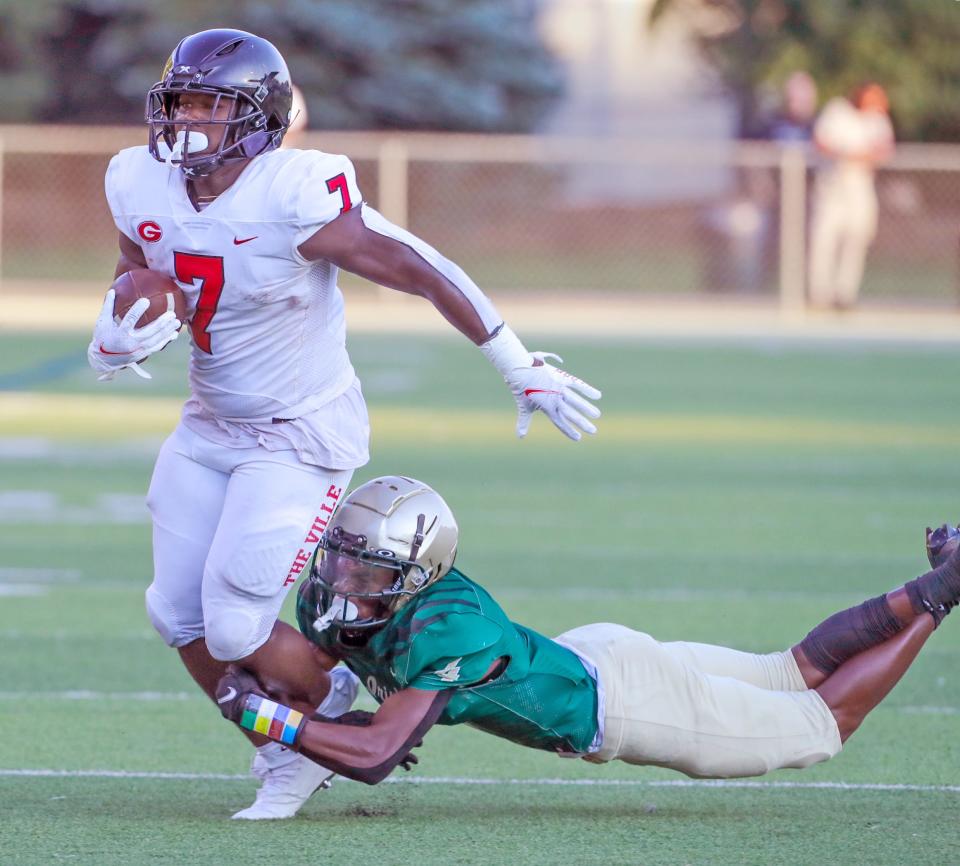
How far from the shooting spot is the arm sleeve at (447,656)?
400 cm

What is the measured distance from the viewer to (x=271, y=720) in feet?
12.8

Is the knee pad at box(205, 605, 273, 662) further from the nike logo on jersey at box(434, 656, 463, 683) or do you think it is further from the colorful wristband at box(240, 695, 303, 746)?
the nike logo on jersey at box(434, 656, 463, 683)

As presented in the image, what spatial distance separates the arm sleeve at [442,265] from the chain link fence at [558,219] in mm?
14278

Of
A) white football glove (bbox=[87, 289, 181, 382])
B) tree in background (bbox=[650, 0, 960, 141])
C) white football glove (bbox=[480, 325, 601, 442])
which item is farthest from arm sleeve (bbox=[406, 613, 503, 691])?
tree in background (bbox=[650, 0, 960, 141])

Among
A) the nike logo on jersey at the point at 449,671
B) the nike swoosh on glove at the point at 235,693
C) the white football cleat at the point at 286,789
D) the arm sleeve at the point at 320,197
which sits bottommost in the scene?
the white football cleat at the point at 286,789

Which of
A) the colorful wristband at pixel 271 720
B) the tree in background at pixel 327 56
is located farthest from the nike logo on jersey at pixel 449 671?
the tree in background at pixel 327 56

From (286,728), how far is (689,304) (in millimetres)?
16509

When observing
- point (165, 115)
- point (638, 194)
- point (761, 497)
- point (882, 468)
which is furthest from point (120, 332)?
point (638, 194)

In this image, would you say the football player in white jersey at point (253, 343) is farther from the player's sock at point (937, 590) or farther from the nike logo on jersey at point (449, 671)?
the player's sock at point (937, 590)

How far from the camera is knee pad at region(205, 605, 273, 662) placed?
4227 mm

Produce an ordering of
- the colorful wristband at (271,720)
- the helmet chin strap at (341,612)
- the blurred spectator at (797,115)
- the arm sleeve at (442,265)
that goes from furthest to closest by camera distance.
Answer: the blurred spectator at (797,115)
the arm sleeve at (442,265)
the helmet chin strap at (341,612)
the colorful wristband at (271,720)

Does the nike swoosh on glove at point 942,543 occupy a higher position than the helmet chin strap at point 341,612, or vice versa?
the nike swoosh on glove at point 942,543

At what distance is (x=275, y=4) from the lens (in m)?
23.7

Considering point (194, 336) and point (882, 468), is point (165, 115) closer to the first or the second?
point (194, 336)
